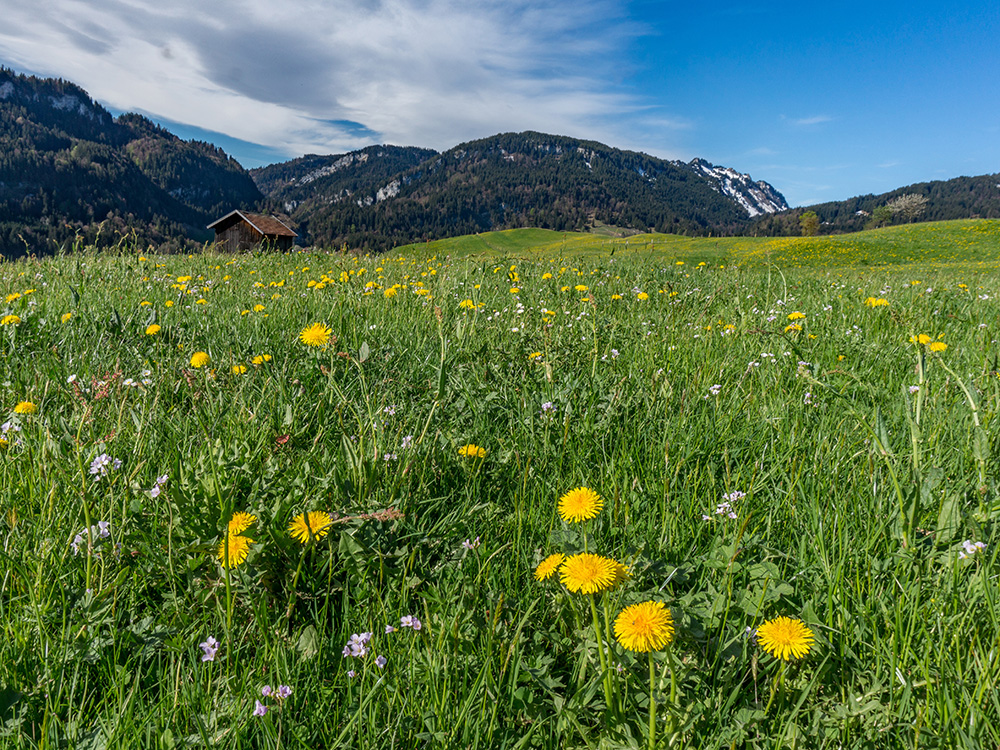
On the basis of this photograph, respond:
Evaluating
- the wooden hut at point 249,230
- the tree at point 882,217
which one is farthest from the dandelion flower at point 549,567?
the tree at point 882,217

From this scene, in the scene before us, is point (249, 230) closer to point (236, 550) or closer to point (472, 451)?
point (472, 451)

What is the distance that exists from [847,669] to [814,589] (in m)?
0.25

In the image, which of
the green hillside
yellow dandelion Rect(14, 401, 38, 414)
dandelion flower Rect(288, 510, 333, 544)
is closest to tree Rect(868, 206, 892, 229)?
the green hillside

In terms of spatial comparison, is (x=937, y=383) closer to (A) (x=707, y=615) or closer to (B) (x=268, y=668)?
(A) (x=707, y=615)

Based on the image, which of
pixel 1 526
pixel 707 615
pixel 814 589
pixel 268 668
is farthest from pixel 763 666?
pixel 1 526

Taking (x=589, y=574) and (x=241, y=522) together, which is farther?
(x=241, y=522)

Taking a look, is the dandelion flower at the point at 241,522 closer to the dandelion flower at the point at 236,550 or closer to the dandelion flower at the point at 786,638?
the dandelion flower at the point at 236,550

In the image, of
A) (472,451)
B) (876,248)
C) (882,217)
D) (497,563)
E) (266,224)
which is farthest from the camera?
(882,217)

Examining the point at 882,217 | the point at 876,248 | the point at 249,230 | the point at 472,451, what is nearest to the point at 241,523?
the point at 472,451

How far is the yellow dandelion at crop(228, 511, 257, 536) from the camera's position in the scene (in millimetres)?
1515

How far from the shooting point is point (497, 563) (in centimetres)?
168

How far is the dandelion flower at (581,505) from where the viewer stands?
4.99 feet

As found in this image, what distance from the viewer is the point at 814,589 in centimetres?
155

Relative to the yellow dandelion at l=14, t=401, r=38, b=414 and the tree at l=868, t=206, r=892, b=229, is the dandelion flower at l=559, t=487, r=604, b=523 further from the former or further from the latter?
the tree at l=868, t=206, r=892, b=229
